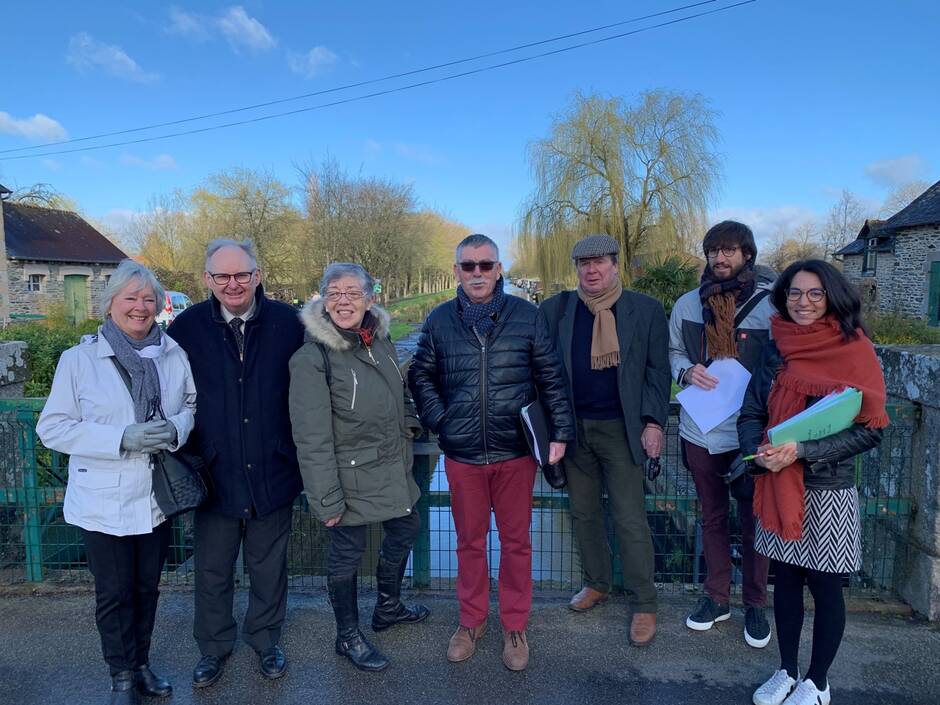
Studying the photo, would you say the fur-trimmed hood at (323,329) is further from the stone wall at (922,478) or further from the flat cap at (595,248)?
the stone wall at (922,478)

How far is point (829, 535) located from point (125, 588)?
296 cm

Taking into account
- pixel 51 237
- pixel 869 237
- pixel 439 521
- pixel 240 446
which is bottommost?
pixel 439 521

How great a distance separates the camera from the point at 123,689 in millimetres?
2617

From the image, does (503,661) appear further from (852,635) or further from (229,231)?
(229,231)

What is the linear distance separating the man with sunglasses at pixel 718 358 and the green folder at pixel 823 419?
0.40 metres

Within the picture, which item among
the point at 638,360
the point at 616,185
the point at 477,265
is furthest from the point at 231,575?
the point at 616,185

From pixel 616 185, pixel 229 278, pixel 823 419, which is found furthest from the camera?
pixel 616 185

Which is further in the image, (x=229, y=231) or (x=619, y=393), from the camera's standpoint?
(x=229, y=231)

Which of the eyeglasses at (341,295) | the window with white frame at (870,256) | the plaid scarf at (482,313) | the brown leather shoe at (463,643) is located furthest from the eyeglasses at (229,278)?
the window with white frame at (870,256)

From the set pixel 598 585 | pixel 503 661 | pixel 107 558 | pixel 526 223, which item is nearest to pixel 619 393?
pixel 598 585

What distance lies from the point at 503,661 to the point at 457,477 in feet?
3.05

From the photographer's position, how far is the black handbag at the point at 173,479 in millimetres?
2512

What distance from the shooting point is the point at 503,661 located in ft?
9.68

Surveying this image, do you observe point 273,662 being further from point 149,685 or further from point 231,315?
point 231,315
